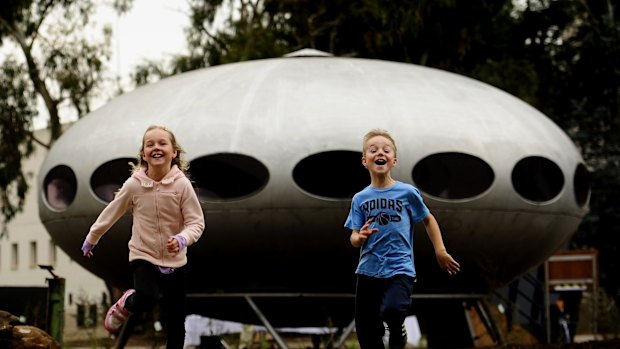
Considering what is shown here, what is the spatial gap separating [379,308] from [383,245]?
0.34 meters

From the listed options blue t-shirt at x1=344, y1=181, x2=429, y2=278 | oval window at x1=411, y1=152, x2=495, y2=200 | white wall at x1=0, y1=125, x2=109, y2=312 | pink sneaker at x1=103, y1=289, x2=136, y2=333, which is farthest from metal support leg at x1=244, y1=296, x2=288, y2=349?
white wall at x1=0, y1=125, x2=109, y2=312

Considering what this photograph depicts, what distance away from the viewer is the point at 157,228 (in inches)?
229

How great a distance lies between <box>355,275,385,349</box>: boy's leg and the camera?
18.7 ft

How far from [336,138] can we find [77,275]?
3687cm

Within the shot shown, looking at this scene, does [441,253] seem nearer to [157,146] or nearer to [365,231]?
[365,231]

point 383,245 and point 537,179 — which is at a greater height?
point 537,179

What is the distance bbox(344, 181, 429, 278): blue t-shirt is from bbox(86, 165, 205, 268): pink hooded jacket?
2.90 feet

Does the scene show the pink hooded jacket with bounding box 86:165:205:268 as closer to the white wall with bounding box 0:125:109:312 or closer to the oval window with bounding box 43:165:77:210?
the oval window with bounding box 43:165:77:210

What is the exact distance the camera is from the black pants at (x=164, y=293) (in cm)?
567

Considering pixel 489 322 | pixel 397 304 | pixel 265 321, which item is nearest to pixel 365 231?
pixel 397 304

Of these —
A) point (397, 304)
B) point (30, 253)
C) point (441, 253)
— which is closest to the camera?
point (397, 304)

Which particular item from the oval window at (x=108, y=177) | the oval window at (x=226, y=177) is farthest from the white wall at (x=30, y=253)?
the oval window at (x=226, y=177)

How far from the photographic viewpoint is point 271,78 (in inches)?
450

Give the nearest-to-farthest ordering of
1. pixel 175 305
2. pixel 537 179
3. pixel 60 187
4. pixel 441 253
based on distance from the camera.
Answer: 1. pixel 441 253
2. pixel 175 305
3. pixel 537 179
4. pixel 60 187
